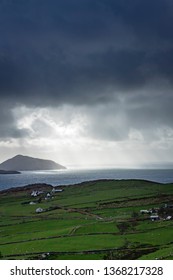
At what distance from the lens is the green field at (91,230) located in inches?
2046

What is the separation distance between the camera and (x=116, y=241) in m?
58.2

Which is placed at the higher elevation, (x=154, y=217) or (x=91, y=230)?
(x=154, y=217)

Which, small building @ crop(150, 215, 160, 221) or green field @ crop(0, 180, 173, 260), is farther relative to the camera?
small building @ crop(150, 215, 160, 221)

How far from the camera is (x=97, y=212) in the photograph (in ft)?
319

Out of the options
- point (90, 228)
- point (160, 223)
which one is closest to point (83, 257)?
point (90, 228)

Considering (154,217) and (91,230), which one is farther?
(154,217)

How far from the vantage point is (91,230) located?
69438mm

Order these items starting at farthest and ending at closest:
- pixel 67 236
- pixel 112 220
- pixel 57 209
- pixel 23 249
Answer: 1. pixel 57 209
2. pixel 112 220
3. pixel 67 236
4. pixel 23 249

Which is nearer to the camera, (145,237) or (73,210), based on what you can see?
(145,237)

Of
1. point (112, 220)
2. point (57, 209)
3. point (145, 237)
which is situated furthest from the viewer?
point (57, 209)

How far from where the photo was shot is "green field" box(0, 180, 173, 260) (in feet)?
170
